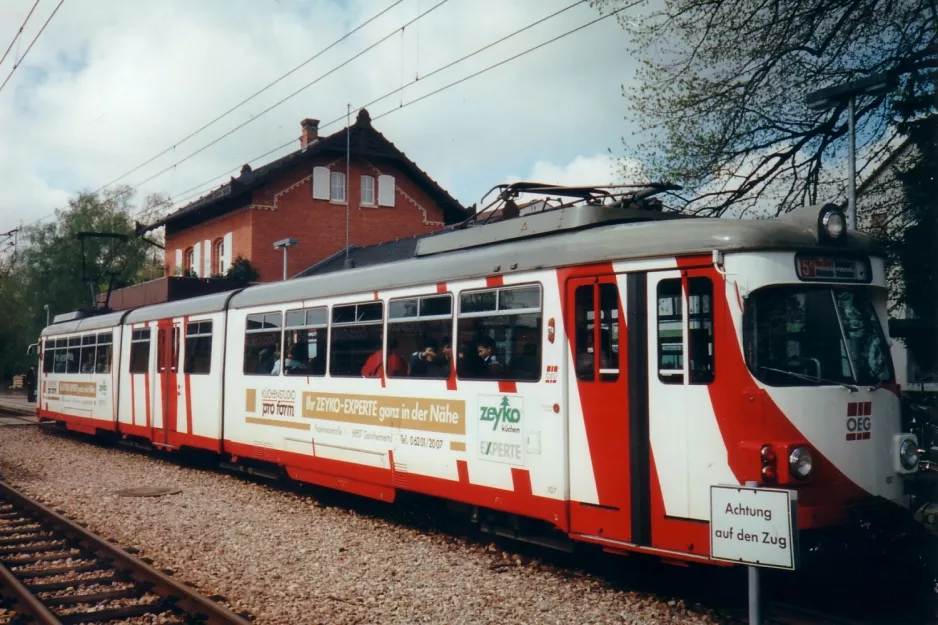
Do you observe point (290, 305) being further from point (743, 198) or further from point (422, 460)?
point (743, 198)

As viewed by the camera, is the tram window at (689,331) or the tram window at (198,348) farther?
the tram window at (198,348)

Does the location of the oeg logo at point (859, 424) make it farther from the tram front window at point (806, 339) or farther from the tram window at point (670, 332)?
the tram window at point (670, 332)

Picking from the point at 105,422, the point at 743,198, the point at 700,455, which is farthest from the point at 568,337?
the point at 105,422

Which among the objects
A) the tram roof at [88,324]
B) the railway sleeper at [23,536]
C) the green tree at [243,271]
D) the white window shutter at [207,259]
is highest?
the white window shutter at [207,259]

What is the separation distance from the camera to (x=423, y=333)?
866cm

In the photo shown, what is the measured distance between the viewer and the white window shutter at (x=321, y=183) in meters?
34.7

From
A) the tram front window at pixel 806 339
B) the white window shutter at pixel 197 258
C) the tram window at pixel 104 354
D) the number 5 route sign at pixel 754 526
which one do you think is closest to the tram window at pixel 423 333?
the tram front window at pixel 806 339

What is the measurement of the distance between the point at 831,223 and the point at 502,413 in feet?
9.79

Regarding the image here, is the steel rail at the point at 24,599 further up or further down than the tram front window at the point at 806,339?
further down

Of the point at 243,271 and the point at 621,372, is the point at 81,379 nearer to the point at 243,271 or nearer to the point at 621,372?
the point at 243,271

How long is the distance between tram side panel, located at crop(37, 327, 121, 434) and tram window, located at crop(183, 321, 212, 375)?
155 inches

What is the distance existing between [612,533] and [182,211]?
34357mm

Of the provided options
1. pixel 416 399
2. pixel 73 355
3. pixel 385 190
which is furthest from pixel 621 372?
pixel 385 190

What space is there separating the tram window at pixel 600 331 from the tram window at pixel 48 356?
18.4m
